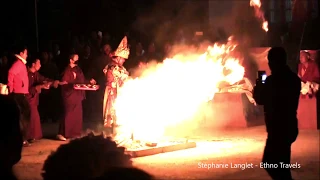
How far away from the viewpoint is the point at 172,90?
36.2 ft

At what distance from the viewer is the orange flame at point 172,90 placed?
10250mm

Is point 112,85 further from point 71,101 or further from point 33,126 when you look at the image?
point 33,126

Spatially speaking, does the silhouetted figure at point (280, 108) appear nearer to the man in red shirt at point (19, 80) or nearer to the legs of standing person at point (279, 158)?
the legs of standing person at point (279, 158)

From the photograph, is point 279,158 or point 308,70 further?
point 308,70

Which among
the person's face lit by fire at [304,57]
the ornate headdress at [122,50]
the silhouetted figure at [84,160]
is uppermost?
the ornate headdress at [122,50]

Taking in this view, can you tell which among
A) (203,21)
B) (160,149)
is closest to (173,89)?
(160,149)

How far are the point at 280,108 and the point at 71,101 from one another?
6396mm

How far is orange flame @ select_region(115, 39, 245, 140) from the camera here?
1025 cm

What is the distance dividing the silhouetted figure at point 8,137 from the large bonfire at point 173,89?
23.5 ft

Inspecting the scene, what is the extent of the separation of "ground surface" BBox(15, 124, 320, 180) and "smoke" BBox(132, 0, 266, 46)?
5428 millimetres

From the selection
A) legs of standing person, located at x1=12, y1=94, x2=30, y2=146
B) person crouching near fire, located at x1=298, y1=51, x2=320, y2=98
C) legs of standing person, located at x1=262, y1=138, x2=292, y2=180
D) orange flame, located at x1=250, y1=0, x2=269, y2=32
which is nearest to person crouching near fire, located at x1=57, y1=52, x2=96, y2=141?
legs of standing person, located at x1=12, y1=94, x2=30, y2=146

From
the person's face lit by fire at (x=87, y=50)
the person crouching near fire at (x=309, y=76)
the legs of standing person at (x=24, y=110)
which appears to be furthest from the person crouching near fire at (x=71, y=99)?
the person crouching near fire at (x=309, y=76)

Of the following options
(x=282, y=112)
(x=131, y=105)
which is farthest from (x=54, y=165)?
(x=131, y=105)

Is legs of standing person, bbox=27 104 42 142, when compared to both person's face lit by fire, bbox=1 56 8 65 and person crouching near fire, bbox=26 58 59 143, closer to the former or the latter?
person crouching near fire, bbox=26 58 59 143
